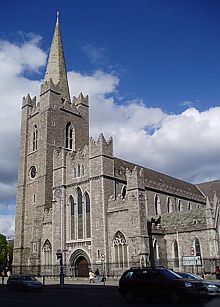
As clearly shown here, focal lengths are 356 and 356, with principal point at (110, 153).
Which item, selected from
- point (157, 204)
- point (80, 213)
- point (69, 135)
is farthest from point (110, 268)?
point (69, 135)

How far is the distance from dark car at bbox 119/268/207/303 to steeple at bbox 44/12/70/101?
3918 centimetres

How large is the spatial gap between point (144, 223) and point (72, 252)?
10068mm

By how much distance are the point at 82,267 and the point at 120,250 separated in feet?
19.1

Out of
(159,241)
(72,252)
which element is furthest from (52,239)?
(159,241)

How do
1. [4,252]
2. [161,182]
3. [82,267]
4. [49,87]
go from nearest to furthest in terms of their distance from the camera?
1. [82,267]
2. [49,87]
3. [161,182]
4. [4,252]

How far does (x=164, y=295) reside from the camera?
16516 millimetres

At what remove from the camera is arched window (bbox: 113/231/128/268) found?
1392 inches

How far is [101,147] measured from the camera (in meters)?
39.3

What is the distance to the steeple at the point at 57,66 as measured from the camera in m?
53.9

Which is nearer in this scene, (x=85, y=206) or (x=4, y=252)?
(x=85, y=206)

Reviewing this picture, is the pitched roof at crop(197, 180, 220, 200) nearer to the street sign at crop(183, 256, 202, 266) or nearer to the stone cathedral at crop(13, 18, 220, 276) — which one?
the stone cathedral at crop(13, 18, 220, 276)

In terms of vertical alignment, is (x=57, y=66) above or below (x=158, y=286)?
above

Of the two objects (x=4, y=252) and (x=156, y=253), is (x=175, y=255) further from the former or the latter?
(x=4, y=252)

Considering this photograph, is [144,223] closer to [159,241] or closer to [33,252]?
[159,241]
